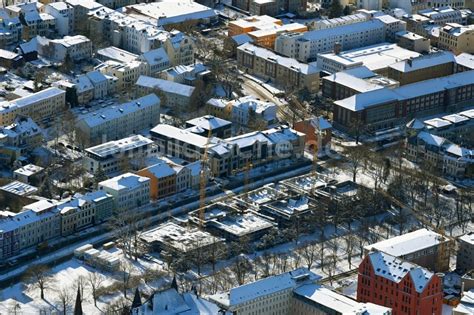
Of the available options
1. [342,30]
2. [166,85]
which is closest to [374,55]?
[342,30]

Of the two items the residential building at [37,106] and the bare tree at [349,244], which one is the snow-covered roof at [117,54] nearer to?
the residential building at [37,106]

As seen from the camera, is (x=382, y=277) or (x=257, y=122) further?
(x=257, y=122)

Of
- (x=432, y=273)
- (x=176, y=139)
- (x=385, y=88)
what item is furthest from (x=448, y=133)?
(x=432, y=273)

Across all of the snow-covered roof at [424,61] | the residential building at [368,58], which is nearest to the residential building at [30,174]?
the residential building at [368,58]

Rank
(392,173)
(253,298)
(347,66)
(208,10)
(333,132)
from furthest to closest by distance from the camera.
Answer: (208,10), (347,66), (333,132), (392,173), (253,298)

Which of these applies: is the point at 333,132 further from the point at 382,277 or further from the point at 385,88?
the point at 382,277

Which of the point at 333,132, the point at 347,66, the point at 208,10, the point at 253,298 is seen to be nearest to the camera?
the point at 253,298

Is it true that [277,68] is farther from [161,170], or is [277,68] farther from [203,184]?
[161,170]
